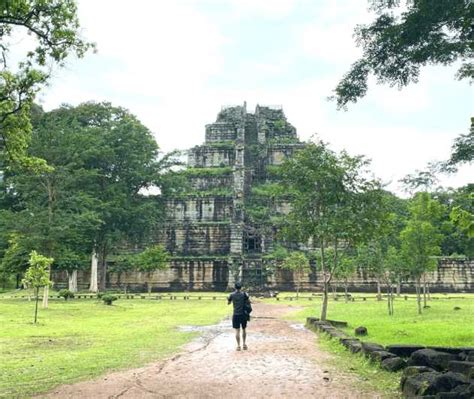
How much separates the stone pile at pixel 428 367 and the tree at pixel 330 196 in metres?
7.20

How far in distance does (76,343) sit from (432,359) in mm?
9495

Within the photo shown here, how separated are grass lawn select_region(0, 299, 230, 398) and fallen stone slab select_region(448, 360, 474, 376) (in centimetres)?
591

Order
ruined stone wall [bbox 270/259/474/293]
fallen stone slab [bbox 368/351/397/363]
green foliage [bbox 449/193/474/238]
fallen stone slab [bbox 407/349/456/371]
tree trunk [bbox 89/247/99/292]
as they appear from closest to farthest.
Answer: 1. green foliage [bbox 449/193/474/238]
2. fallen stone slab [bbox 407/349/456/371]
3. fallen stone slab [bbox 368/351/397/363]
4. tree trunk [bbox 89/247/99/292]
5. ruined stone wall [bbox 270/259/474/293]

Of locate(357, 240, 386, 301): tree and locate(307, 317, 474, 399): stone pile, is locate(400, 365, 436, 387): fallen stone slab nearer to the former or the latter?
locate(307, 317, 474, 399): stone pile

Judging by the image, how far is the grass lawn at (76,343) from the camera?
8.89m

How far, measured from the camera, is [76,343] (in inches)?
536

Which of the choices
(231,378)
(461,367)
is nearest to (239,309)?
(231,378)

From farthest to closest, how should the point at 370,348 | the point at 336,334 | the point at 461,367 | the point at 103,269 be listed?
the point at 103,269 → the point at 336,334 → the point at 370,348 → the point at 461,367

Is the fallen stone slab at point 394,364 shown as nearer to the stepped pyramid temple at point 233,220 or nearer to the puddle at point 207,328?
the puddle at point 207,328

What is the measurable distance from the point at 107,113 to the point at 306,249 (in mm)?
23565

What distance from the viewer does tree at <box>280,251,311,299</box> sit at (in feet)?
131

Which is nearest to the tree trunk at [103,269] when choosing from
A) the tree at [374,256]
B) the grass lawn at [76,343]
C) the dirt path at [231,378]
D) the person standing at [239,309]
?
the grass lawn at [76,343]

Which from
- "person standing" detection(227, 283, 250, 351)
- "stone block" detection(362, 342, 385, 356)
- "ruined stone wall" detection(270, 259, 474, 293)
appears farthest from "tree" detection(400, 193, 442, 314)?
"ruined stone wall" detection(270, 259, 474, 293)

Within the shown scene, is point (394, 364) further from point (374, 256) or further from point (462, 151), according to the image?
point (374, 256)
